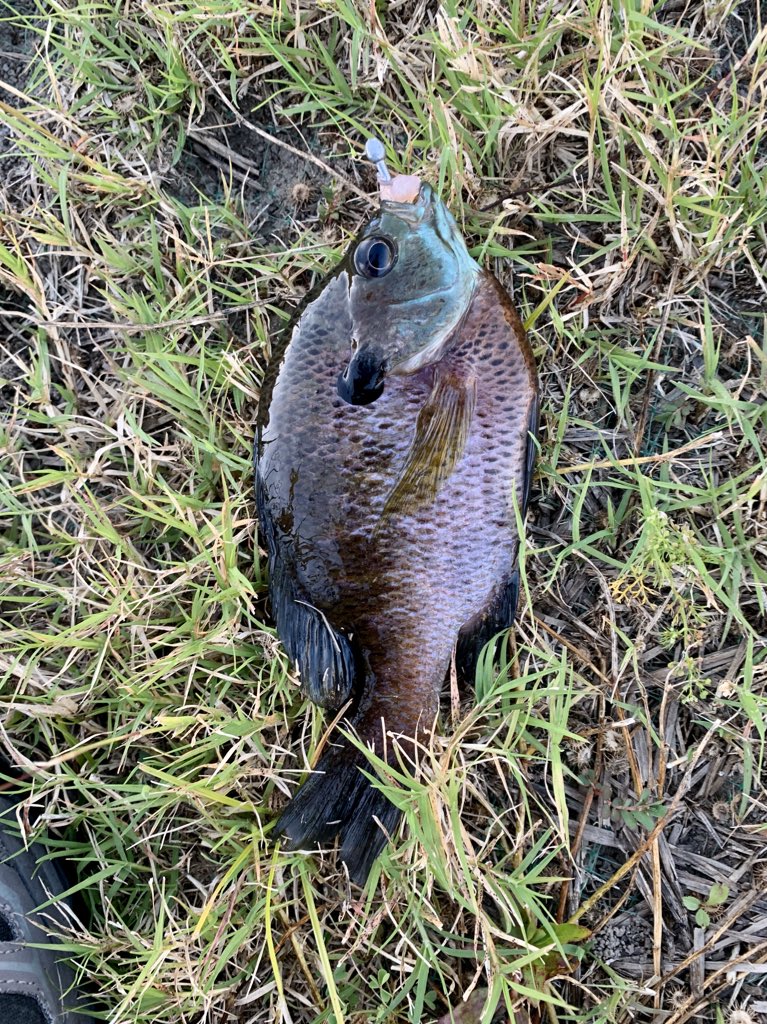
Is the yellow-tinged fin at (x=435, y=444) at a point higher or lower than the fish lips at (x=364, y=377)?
lower

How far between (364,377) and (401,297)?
24cm

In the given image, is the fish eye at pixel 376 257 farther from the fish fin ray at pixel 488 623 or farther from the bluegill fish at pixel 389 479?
the fish fin ray at pixel 488 623

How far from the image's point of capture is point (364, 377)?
2.09m

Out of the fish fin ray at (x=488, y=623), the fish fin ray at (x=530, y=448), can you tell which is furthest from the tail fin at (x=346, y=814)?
the fish fin ray at (x=530, y=448)

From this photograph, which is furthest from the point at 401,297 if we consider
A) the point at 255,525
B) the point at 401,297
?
the point at 255,525

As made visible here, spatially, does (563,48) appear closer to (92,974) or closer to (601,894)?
(601,894)

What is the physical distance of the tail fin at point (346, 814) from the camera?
2.18 meters

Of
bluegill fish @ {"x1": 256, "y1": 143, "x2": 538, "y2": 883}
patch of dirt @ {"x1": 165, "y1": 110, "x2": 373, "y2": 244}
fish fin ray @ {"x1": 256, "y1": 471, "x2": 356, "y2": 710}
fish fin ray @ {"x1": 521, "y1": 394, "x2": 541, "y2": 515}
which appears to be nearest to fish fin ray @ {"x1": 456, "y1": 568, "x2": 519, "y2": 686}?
bluegill fish @ {"x1": 256, "y1": 143, "x2": 538, "y2": 883}

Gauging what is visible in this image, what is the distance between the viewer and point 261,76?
258cm

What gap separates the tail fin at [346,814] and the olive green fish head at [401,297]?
1.06 metres

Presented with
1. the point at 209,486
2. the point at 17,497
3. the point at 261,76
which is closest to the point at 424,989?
the point at 209,486

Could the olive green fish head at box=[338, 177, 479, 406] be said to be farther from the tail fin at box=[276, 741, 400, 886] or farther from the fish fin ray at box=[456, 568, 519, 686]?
the tail fin at box=[276, 741, 400, 886]

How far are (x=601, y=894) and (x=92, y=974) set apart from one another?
1587 mm

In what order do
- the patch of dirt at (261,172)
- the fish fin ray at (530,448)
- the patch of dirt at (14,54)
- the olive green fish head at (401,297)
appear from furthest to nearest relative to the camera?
the patch of dirt at (14,54) < the patch of dirt at (261,172) < the fish fin ray at (530,448) < the olive green fish head at (401,297)
